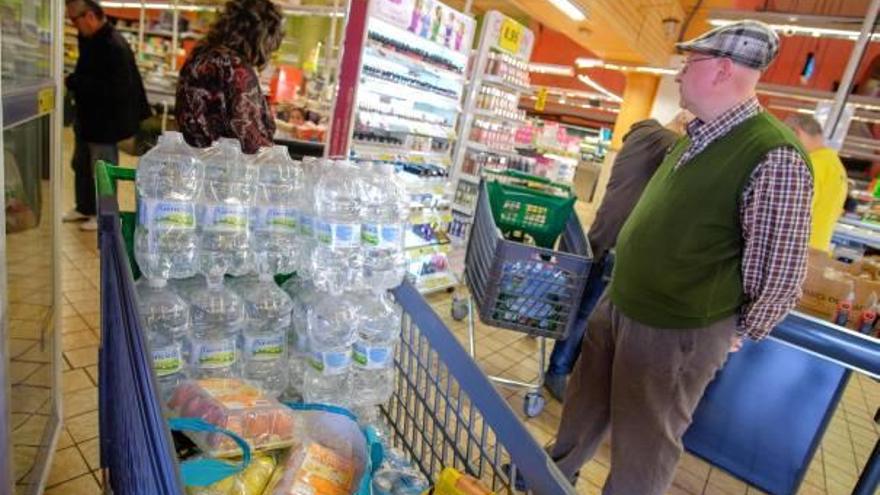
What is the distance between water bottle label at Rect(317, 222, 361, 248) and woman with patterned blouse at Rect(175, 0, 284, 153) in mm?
1183

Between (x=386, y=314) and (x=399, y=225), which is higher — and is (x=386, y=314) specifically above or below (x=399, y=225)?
below

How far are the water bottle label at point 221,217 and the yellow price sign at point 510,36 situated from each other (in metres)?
3.59

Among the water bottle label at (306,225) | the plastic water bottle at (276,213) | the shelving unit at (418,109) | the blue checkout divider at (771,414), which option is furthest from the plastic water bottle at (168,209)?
the blue checkout divider at (771,414)

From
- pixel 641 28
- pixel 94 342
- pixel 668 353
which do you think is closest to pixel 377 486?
pixel 668 353

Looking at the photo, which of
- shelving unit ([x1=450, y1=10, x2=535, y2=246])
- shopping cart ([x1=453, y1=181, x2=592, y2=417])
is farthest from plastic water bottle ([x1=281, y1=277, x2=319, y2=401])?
shelving unit ([x1=450, y1=10, x2=535, y2=246])

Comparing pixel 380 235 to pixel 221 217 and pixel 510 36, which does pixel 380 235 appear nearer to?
pixel 221 217

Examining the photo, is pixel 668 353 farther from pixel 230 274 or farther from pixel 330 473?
pixel 230 274

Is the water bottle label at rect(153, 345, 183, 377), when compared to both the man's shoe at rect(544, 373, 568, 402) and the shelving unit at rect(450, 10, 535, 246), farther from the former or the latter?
the shelving unit at rect(450, 10, 535, 246)

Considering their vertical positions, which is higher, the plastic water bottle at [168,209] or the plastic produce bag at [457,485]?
the plastic water bottle at [168,209]

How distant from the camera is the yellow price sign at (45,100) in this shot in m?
1.45

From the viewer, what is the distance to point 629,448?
5.73ft

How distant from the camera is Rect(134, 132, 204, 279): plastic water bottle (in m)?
1.22

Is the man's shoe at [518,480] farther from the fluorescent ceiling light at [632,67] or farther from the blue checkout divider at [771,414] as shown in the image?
the fluorescent ceiling light at [632,67]

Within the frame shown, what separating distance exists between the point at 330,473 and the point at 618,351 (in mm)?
1119
